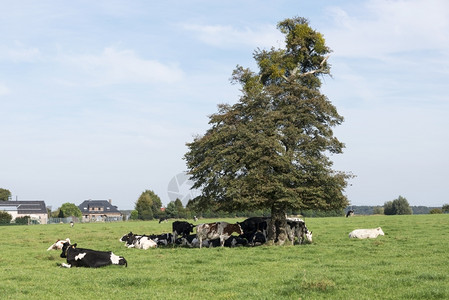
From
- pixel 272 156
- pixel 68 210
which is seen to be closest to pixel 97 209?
pixel 68 210

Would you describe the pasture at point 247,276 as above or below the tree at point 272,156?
below

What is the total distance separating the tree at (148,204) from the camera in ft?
456

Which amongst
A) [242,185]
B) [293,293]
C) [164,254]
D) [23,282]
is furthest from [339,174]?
[23,282]

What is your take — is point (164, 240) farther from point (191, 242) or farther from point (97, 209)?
point (97, 209)

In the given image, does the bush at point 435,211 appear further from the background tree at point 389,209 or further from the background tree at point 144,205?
the background tree at point 144,205

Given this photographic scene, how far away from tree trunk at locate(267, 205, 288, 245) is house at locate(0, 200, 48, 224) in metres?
138

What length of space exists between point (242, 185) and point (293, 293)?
13.5 m

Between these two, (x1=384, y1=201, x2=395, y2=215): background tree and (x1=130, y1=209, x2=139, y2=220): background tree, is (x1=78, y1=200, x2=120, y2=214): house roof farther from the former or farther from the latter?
(x1=384, y1=201, x2=395, y2=215): background tree

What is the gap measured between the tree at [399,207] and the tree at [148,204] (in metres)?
61.6

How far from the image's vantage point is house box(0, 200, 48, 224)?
15400cm

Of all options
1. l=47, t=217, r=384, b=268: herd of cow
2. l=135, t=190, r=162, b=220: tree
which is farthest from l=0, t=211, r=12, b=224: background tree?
l=47, t=217, r=384, b=268: herd of cow

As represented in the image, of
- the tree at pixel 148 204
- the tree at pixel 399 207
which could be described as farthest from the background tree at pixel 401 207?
the tree at pixel 148 204

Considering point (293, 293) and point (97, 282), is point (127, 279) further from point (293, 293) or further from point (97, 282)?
point (293, 293)

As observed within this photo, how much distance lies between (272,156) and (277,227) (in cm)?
455
